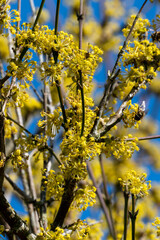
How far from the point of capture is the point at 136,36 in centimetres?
155

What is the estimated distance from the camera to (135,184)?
1.52 meters

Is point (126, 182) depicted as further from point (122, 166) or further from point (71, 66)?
point (122, 166)

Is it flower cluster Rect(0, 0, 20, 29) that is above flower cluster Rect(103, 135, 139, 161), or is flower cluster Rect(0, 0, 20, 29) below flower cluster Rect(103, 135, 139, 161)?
above

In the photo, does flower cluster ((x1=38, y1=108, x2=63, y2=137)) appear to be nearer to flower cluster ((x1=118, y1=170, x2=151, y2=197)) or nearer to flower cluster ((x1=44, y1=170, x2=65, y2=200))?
flower cluster ((x1=44, y1=170, x2=65, y2=200))

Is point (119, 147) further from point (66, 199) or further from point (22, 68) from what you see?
point (22, 68)

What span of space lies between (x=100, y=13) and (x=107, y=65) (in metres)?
0.75

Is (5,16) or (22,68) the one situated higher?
(5,16)

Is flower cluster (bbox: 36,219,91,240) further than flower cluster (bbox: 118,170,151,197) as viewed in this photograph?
No

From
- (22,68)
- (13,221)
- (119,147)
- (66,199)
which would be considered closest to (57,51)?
(22,68)

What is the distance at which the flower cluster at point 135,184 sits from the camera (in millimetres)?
1489

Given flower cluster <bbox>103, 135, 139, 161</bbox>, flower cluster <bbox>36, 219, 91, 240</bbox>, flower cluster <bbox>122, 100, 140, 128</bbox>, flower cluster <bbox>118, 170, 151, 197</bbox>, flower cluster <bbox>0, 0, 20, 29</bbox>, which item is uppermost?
flower cluster <bbox>0, 0, 20, 29</bbox>

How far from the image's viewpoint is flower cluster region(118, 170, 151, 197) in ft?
4.89

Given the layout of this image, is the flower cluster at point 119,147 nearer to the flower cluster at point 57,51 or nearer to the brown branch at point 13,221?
the flower cluster at point 57,51

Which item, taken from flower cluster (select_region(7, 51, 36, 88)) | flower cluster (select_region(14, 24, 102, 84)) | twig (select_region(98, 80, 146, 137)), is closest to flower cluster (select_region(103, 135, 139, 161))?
twig (select_region(98, 80, 146, 137))
